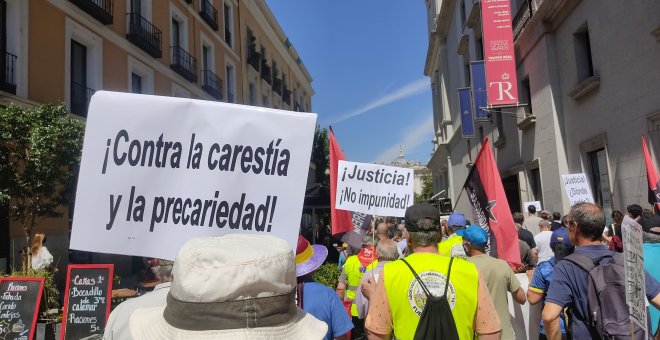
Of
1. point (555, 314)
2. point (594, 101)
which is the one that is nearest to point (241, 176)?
point (555, 314)

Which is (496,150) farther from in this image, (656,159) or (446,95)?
(446,95)

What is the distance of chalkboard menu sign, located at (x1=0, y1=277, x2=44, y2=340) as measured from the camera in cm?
603

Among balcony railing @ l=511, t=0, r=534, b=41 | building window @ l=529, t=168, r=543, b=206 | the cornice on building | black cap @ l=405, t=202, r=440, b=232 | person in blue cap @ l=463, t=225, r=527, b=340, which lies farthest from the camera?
the cornice on building

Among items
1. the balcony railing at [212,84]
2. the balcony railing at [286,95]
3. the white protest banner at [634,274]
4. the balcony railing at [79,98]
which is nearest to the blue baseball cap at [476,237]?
the white protest banner at [634,274]

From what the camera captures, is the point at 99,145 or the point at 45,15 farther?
the point at 45,15

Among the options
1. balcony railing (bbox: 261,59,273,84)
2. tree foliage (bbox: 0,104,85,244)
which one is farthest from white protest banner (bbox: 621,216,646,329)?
balcony railing (bbox: 261,59,273,84)

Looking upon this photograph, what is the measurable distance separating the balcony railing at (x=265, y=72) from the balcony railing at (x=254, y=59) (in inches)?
39.8

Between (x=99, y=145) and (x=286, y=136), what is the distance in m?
0.97

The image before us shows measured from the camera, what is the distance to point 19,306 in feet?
20.2

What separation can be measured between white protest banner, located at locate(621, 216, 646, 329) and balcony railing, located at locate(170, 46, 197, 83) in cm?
1891

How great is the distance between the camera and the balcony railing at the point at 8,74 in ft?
36.8

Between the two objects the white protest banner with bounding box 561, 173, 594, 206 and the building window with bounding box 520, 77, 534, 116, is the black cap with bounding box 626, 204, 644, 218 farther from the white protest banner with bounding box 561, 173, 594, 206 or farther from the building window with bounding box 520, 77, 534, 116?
the building window with bounding box 520, 77, 534, 116

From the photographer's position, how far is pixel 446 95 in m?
32.2

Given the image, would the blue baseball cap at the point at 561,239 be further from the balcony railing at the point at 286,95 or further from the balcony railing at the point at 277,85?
the balcony railing at the point at 286,95
